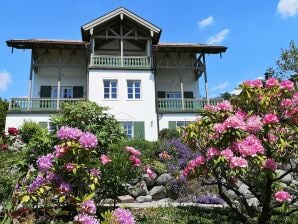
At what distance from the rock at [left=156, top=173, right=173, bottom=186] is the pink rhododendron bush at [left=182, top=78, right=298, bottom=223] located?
7.92 meters

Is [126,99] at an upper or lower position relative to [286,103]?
upper

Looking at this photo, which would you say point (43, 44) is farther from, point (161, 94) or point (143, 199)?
point (143, 199)

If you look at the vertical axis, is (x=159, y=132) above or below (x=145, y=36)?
below

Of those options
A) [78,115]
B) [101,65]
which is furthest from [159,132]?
[78,115]

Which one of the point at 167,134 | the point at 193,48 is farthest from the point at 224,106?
the point at 193,48

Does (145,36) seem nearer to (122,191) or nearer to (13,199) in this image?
(122,191)

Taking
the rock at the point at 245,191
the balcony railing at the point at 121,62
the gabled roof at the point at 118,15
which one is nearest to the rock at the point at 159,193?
the rock at the point at 245,191

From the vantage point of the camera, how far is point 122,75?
24984mm

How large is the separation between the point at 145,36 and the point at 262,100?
67.3 feet

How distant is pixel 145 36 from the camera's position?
26453 millimetres

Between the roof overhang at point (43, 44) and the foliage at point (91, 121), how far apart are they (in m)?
16.4

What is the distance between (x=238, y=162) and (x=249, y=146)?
0.37m

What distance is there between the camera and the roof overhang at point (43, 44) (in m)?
24.6

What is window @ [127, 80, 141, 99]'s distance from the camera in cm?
2494
